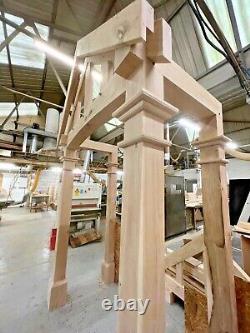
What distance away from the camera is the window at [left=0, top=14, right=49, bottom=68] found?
3057 millimetres

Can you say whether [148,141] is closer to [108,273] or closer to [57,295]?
[57,295]

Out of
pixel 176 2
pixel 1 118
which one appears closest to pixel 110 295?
pixel 176 2

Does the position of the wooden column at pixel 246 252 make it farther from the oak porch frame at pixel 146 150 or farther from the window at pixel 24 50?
the window at pixel 24 50

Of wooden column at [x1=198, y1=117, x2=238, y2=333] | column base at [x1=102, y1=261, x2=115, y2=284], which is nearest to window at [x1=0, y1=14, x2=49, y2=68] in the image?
wooden column at [x1=198, y1=117, x2=238, y2=333]

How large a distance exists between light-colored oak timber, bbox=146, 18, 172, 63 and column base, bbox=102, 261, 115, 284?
252 cm

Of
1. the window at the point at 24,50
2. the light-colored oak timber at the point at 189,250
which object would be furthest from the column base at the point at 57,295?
the window at the point at 24,50

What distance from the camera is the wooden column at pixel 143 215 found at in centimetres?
53

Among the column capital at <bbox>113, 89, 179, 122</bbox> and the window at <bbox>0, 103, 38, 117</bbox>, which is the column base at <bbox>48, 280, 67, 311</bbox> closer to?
the column capital at <bbox>113, 89, 179, 122</bbox>

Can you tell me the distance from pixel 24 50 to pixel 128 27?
13.4 ft

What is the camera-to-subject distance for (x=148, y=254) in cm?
54

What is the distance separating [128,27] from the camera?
59 centimetres

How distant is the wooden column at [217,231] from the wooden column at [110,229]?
1.59 metres

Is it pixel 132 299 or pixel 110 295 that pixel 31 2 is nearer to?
pixel 132 299

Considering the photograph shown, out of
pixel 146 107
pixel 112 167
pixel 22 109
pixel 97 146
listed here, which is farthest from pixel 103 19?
pixel 22 109
